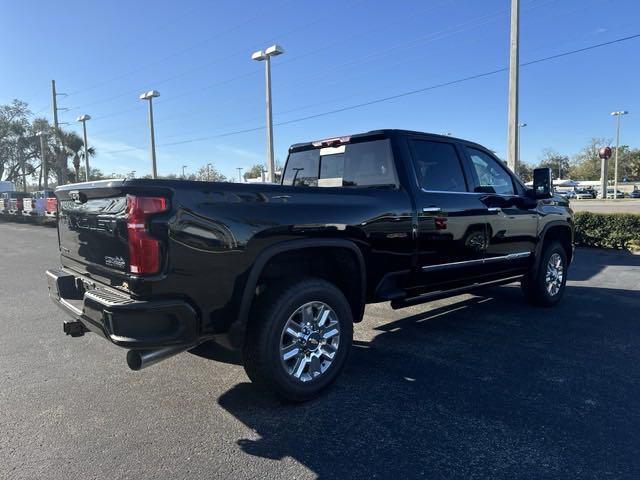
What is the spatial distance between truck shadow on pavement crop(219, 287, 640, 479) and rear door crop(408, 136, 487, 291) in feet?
2.34

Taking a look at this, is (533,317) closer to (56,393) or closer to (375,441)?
(375,441)

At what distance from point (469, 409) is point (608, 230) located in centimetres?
980

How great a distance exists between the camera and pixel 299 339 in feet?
11.3

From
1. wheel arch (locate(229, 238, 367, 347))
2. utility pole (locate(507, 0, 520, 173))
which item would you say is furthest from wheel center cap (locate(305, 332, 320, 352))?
utility pole (locate(507, 0, 520, 173))

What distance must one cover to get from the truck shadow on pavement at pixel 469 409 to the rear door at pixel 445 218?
0.71 m

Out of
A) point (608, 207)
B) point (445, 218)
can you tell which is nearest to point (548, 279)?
point (445, 218)

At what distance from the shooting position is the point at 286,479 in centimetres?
258

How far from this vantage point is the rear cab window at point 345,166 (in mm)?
4383

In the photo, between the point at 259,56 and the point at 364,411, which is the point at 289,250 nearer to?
the point at 364,411

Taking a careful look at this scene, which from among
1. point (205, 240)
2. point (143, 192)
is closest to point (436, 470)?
point (205, 240)

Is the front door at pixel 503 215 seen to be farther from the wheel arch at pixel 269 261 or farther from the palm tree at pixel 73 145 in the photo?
the palm tree at pixel 73 145

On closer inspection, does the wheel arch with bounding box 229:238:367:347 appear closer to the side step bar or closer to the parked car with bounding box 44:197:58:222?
the side step bar

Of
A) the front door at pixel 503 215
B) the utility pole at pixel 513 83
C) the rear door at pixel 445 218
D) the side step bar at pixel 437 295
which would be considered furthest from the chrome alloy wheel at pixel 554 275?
the utility pole at pixel 513 83

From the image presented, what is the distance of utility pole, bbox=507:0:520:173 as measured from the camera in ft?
37.3
